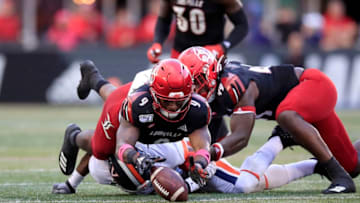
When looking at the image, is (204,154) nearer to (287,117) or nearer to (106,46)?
(287,117)

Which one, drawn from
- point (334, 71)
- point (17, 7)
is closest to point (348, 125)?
point (334, 71)

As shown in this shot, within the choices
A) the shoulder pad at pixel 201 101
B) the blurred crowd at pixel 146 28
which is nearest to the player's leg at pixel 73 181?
the shoulder pad at pixel 201 101

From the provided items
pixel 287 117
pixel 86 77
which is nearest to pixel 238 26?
pixel 86 77

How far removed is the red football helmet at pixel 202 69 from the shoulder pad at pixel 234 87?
0.09 m

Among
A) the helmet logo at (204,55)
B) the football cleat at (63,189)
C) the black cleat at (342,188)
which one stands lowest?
the football cleat at (63,189)

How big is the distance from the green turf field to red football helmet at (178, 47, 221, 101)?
2.51ft

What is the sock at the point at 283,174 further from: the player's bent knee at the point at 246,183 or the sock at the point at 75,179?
the sock at the point at 75,179

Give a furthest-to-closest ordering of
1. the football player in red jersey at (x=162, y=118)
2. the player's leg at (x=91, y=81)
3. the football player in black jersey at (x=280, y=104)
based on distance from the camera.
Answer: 1. the player's leg at (x=91, y=81)
2. the football player in black jersey at (x=280, y=104)
3. the football player in red jersey at (x=162, y=118)

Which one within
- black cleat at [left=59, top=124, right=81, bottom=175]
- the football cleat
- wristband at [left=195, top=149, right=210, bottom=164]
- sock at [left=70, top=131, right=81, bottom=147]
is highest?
wristband at [left=195, top=149, right=210, bottom=164]

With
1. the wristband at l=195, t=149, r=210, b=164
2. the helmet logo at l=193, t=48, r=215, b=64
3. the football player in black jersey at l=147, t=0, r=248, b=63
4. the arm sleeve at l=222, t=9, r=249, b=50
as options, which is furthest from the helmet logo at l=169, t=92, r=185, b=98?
the arm sleeve at l=222, t=9, r=249, b=50

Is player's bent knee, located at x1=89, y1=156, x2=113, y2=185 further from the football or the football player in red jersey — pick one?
the football

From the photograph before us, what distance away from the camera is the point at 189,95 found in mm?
4859

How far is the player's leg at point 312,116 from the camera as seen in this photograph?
555 centimetres

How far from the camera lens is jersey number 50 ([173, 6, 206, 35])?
24.5ft
